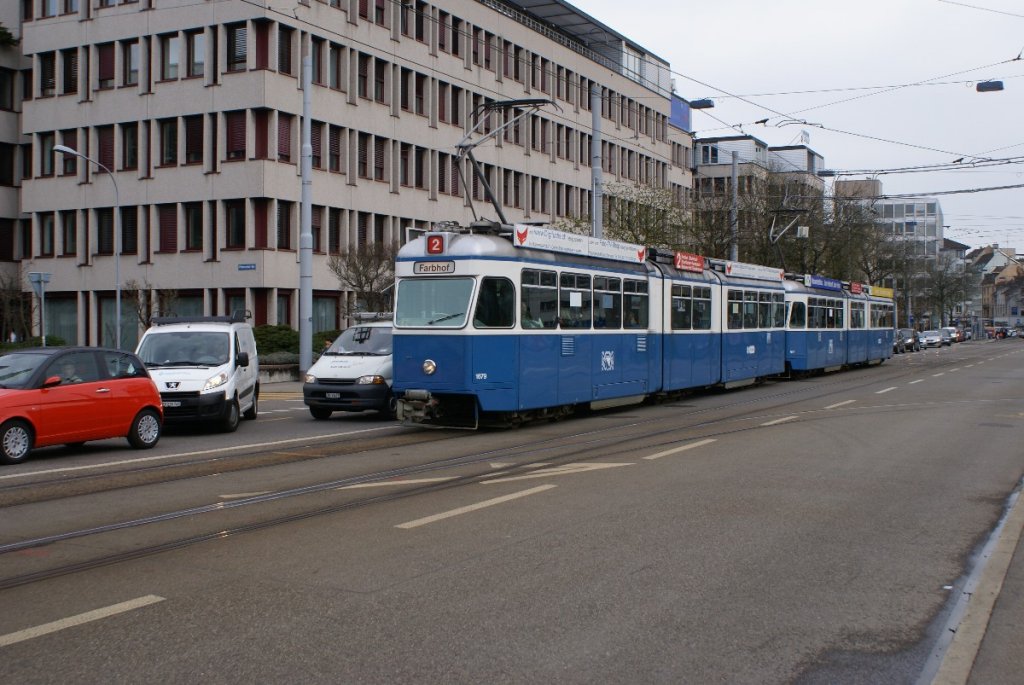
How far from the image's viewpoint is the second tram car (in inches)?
649

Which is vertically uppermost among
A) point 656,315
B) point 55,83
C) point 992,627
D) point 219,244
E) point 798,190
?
point 55,83

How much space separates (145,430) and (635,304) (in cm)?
981

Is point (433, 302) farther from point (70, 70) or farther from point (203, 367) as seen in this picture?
point (70, 70)

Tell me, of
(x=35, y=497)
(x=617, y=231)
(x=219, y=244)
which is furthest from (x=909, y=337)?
(x=35, y=497)

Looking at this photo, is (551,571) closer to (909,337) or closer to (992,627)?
(992,627)

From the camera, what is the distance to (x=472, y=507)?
9656mm

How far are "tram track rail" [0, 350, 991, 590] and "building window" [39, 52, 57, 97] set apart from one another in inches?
1511

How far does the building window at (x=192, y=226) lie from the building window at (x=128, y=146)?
12.2 feet

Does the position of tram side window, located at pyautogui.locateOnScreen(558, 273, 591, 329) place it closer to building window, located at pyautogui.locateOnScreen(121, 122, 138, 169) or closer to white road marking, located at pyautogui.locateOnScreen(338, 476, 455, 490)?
white road marking, located at pyautogui.locateOnScreen(338, 476, 455, 490)

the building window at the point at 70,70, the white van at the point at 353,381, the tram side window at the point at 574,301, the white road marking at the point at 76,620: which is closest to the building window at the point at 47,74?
the building window at the point at 70,70

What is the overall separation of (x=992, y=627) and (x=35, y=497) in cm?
857

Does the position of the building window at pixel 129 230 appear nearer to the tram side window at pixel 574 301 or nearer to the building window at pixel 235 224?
the building window at pixel 235 224

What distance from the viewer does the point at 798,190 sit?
2130 inches

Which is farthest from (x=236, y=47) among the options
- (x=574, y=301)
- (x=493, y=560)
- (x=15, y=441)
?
(x=493, y=560)
